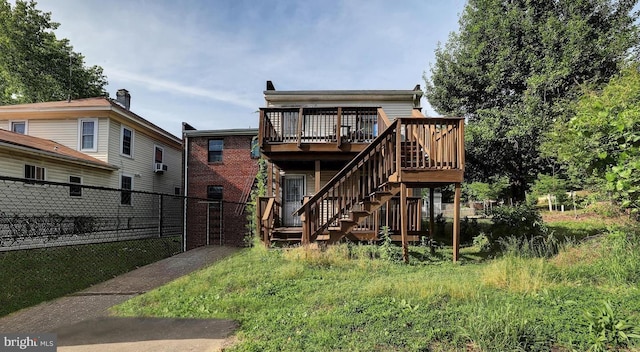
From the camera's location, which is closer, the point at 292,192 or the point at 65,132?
the point at 292,192

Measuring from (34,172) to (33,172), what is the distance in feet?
0.09

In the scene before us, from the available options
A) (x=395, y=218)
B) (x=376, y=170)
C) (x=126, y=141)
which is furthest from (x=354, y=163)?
(x=126, y=141)

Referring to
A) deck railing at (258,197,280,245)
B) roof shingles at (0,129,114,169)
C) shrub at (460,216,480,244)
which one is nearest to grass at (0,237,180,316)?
deck railing at (258,197,280,245)

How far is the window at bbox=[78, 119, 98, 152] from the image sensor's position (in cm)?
1331

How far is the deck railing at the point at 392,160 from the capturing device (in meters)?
6.72

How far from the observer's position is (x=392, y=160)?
7016 mm

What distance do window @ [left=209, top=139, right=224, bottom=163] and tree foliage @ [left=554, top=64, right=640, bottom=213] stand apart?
46.6 ft

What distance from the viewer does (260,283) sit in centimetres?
498

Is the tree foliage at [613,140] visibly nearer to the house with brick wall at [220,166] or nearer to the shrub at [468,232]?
the shrub at [468,232]

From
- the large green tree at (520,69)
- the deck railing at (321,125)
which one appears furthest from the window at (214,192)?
the large green tree at (520,69)

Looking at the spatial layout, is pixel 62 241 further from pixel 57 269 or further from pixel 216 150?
pixel 216 150

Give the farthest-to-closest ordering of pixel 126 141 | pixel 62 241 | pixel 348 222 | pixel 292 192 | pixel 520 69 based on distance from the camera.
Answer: pixel 520 69, pixel 126 141, pixel 292 192, pixel 62 241, pixel 348 222

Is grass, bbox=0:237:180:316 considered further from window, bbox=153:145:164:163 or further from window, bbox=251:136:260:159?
window, bbox=153:145:164:163

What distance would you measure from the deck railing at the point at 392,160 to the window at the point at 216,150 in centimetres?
986
